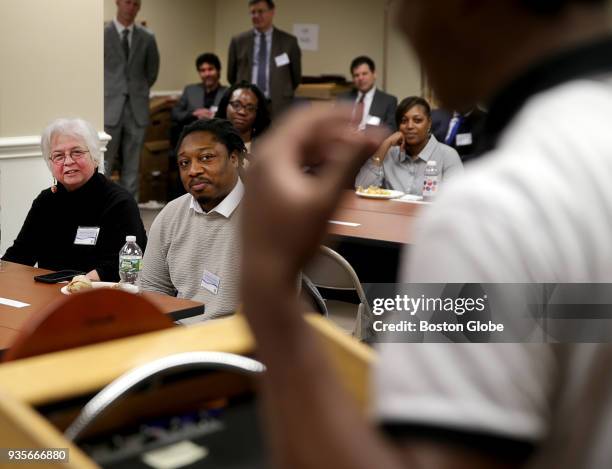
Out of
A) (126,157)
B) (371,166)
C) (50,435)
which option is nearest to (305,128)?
(50,435)

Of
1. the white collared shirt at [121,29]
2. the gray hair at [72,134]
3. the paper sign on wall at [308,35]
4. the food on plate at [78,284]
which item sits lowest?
the food on plate at [78,284]

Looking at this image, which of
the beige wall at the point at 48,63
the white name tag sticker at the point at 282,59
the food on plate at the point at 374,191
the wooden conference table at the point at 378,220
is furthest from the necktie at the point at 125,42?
the wooden conference table at the point at 378,220

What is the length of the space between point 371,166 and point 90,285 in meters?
3.10

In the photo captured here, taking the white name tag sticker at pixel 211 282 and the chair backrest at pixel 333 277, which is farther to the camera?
the chair backrest at pixel 333 277

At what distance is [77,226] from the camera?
3934 mm

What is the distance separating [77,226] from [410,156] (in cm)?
273

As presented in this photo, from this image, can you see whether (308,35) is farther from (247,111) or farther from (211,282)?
(211,282)

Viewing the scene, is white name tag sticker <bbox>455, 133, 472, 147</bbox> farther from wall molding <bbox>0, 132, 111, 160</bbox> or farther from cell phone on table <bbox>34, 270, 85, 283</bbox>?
cell phone on table <bbox>34, 270, 85, 283</bbox>

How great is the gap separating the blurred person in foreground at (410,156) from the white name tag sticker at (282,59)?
3.30 meters

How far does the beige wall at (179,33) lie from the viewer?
10195 millimetres

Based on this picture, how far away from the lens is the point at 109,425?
966 mm

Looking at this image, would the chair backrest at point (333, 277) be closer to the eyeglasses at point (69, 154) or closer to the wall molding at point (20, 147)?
the eyeglasses at point (69, 154)

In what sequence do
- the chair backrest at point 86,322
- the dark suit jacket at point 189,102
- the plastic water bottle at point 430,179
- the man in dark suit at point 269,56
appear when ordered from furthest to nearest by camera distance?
the man in dark suit at point 269,56
the dark suit jacket at point 189,102
the plastic water bottle at point 430,179
the chair backrest at point 86,322

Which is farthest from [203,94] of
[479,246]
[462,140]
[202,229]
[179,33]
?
[479,246]
